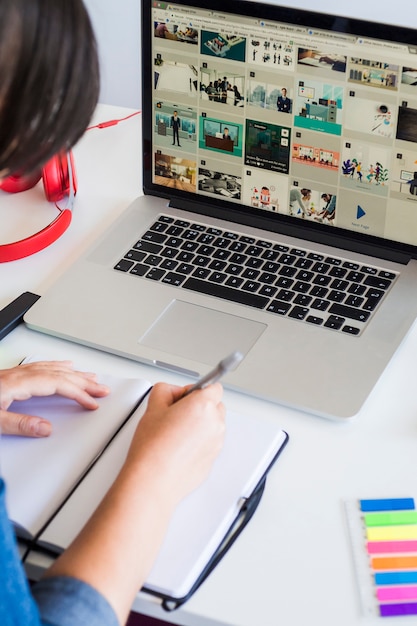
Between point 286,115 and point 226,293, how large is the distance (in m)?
0.23

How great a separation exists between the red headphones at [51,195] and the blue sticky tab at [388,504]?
1.93ft

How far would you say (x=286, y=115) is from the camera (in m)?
1.08

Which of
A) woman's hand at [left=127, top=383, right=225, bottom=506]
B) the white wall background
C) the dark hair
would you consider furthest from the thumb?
the white wall background

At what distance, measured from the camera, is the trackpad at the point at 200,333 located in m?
1.00

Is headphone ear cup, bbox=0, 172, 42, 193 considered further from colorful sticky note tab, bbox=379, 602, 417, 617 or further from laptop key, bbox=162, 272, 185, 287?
colorful sticky note tab, bbox=379, 602, 417, 617

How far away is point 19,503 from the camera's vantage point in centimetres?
81

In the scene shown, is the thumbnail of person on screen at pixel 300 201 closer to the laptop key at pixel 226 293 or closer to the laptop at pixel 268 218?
the laptop at pixel 268 218

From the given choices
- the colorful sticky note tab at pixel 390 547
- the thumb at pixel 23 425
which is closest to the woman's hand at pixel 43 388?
the thumb at pixel 23 425

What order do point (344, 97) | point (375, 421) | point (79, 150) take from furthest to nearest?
point (79, 150)
point (344, 97)
point (375, 421)

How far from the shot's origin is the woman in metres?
0.65

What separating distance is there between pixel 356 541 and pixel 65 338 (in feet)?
1.41

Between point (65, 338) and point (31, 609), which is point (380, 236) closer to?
point (65, 338)

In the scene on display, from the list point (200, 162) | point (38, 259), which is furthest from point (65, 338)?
point (200, 162)

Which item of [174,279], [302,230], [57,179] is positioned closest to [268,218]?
[302,230]
